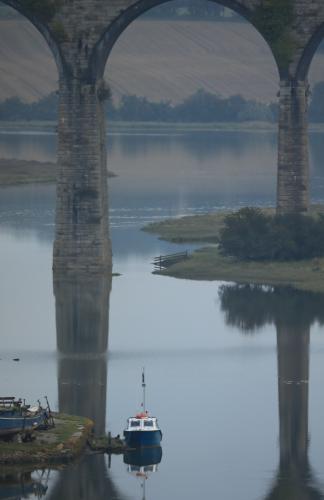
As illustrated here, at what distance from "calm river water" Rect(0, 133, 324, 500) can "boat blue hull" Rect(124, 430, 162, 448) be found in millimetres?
504

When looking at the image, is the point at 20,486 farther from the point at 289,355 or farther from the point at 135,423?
the point at 289,355

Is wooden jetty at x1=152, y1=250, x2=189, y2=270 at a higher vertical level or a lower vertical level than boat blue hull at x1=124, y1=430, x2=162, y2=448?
higher

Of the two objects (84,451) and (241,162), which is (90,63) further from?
(241,162)

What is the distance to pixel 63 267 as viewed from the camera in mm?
77312

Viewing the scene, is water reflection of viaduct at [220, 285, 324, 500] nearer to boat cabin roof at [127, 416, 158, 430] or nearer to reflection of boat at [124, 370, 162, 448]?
reflection of boat at [124, 370, 162, 448]

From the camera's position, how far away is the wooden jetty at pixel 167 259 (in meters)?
83.0

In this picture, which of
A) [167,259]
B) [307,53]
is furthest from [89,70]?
[167,259]

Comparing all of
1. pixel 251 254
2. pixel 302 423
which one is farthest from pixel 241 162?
pixel 302 423

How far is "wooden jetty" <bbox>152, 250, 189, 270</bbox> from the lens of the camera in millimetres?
83000

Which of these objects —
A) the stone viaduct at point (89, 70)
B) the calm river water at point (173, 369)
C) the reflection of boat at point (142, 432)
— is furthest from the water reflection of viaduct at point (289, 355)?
the stone viaduct at point (89, 70)

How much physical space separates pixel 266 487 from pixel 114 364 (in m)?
14.8

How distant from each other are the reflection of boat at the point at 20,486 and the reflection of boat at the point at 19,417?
1.55 meters

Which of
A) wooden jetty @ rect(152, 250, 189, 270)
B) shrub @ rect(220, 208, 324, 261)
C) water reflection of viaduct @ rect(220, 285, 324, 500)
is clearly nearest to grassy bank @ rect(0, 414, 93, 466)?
water reflection of viaduct @ rect(220, 285, 324, 500)

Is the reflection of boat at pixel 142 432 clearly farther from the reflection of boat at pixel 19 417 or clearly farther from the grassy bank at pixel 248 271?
the grassy bank at pixel 248 271
